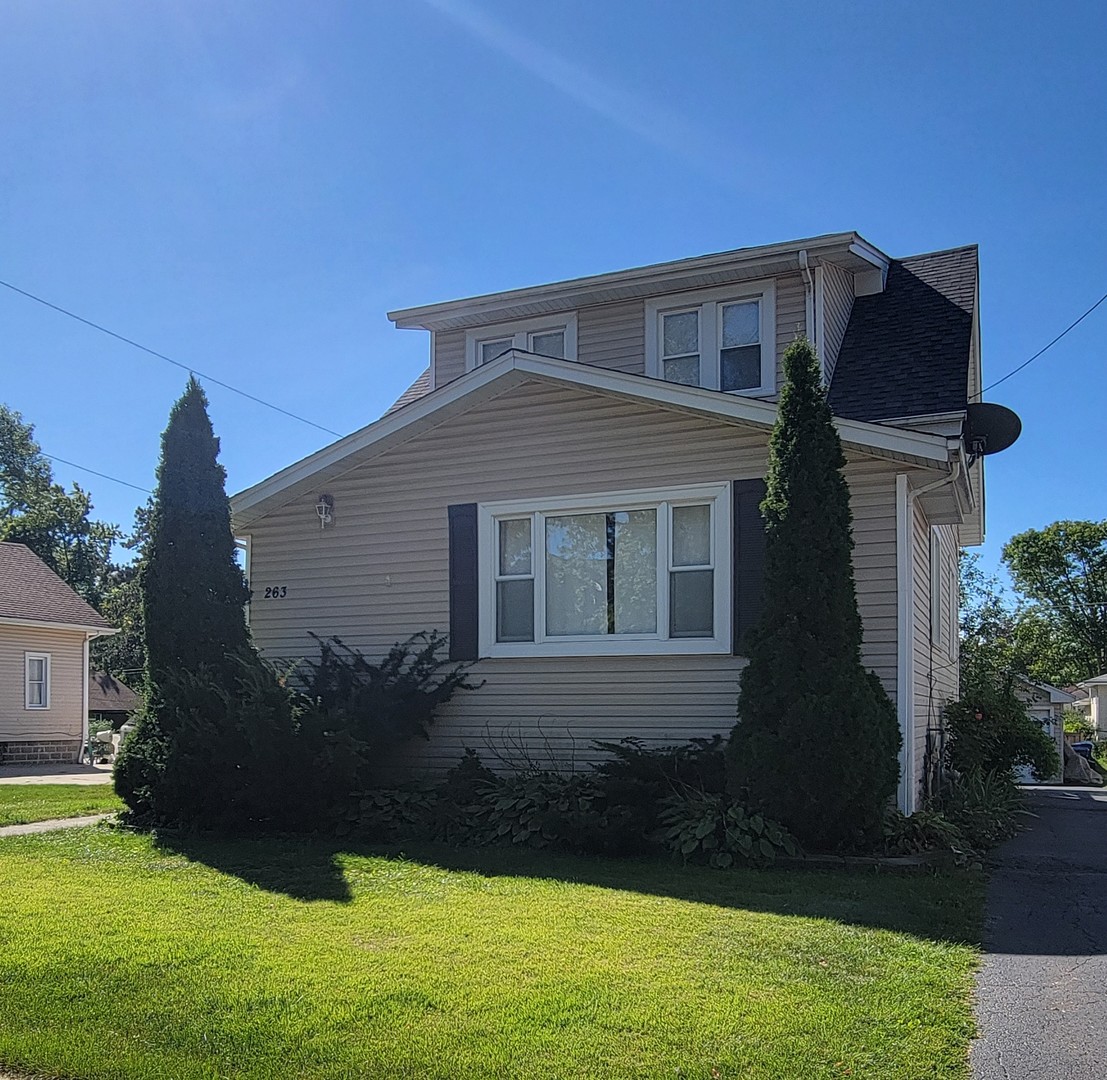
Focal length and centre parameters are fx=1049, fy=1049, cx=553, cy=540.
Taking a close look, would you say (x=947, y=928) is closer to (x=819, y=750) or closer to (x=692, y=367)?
(x=819, y=750)

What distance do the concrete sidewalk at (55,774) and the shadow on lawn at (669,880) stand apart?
10533 mm

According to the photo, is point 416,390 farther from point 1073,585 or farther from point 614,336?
point 1073,585

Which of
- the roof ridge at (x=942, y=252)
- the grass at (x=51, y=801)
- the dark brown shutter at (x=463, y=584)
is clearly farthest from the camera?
the roof ridge at (x=942, y=252)

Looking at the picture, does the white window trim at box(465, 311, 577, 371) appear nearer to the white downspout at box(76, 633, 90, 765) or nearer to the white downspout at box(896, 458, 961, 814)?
the white downspout at box(896, 458, 961, 814)

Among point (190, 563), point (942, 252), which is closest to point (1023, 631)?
point (942, 252)

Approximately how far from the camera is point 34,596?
24.9 metres

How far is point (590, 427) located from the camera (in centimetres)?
1043

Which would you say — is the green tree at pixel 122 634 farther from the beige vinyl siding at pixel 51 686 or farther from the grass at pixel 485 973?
the grass at pixel 485 973

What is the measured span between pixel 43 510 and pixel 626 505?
4547 cm

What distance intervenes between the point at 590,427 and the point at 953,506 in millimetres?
3676

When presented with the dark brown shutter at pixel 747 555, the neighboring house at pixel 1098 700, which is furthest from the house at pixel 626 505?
the neighboring house at pixel 1098 700

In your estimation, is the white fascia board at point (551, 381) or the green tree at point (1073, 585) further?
the green tree at point (1073, 585)

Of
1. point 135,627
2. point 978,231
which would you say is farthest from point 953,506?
point 135,627

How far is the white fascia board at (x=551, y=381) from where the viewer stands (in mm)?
8867
